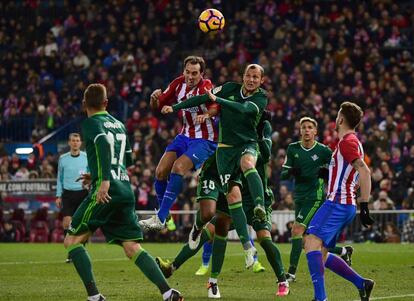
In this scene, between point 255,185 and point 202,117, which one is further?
point 202,117

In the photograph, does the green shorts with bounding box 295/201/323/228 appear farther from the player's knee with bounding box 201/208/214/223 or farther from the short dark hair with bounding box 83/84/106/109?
the short dark hair with bounding box 83/84/106/109

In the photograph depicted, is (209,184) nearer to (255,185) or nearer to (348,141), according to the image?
(255,185)

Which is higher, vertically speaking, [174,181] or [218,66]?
[218,66]

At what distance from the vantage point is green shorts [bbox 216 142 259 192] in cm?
1318

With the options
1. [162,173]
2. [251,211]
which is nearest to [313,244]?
[251,211]

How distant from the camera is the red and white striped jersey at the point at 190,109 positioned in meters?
14.3

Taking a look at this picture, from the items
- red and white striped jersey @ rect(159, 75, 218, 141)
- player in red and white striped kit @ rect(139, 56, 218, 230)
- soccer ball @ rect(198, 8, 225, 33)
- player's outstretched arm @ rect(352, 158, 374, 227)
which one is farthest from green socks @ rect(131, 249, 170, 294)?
soccer ball @ rect(198, 8, 225, 33)

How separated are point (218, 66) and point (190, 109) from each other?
1739 cm

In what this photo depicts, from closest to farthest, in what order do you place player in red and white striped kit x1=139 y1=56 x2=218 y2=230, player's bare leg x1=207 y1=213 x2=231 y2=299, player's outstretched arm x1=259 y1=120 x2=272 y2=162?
1. player's bare leg x1=207 y1=213 x2=231 y2=299
2. player's outstretched arm x1=259 y1=120 x2=272 y2=162
3. player in red and white striped kit x1=139 y1=56 x2=218 y2=230

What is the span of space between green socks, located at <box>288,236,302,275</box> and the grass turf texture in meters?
0.21

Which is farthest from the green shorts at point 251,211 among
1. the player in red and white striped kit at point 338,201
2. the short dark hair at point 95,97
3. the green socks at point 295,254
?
the short dark hair at point 95,97

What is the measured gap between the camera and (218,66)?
31562mm

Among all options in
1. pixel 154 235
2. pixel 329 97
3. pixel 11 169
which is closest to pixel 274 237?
pixel 154 235

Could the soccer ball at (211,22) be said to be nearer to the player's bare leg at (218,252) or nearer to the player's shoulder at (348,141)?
the player's bare leg at (218,252)
